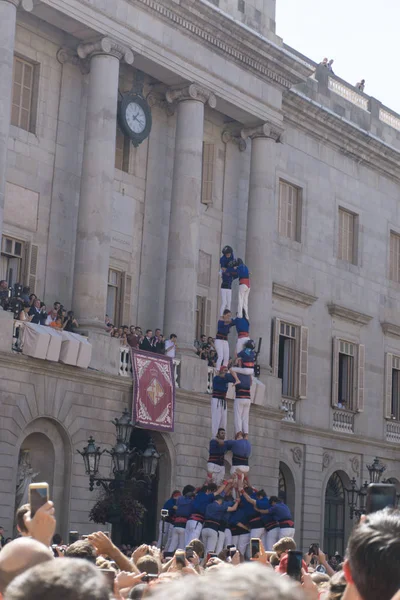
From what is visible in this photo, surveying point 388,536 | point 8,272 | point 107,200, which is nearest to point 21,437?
point 8,272

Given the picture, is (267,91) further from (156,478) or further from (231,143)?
(156,478)

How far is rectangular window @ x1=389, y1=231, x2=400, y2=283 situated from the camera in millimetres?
44188

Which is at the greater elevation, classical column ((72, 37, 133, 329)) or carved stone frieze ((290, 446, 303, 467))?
classical column ((72, 37, 133, 329))

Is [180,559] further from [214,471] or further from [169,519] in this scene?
[214,471]

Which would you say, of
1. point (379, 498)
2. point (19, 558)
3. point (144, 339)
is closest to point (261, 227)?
point (144, 339)

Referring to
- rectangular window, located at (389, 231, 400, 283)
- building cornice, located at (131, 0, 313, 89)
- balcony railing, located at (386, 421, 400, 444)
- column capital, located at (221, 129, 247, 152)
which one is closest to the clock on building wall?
building cornice, located at (131, 0, 313, 89)

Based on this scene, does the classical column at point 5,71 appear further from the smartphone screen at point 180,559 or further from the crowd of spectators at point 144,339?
the smartphone screen at point 180,559

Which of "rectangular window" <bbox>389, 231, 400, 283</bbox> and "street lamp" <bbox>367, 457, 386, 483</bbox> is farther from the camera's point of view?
"rectangular window" <bbox>389, 231, 400, 283</bbox>

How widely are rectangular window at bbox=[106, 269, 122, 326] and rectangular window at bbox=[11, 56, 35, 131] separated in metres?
4.59

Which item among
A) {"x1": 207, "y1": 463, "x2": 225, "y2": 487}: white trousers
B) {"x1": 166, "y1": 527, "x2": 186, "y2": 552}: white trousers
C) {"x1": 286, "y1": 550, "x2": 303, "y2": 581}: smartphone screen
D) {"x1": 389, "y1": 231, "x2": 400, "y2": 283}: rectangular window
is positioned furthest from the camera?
{"x1": 389, "y1": 231, "x2": 400, "y2": 283}: rectangular window

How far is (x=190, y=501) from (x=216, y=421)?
2.27 m

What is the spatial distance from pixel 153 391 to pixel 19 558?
2539 cm

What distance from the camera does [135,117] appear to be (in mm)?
32469

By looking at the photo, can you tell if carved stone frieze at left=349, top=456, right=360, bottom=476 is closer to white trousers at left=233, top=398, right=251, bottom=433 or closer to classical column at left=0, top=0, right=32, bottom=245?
white trousers at left=233, top=398, right=251, bottom=433
